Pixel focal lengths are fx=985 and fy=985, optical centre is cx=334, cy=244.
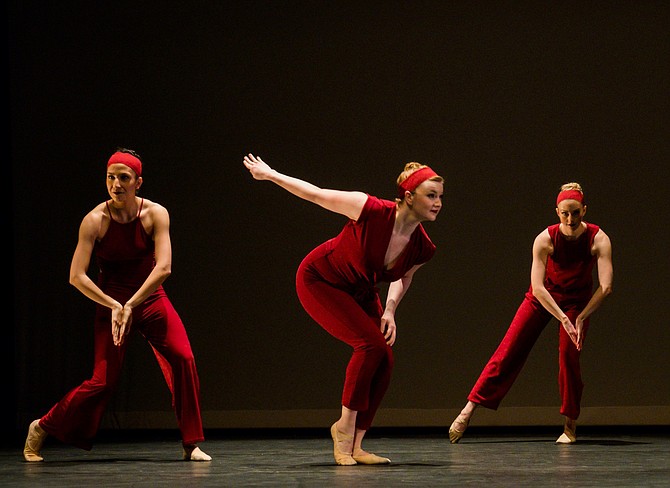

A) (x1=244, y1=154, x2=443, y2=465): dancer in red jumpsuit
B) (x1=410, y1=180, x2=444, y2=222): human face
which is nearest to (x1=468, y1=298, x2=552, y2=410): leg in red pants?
(x1=244, y1=154, x2=443, y2=465): dancer in red jumpsuit

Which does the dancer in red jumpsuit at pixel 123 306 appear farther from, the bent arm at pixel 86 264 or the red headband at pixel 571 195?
the red headband at pixel 571 195

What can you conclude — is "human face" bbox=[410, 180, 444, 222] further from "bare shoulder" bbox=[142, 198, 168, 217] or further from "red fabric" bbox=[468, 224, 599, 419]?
"red fabric" bbox=[468, 224, 599, 419]

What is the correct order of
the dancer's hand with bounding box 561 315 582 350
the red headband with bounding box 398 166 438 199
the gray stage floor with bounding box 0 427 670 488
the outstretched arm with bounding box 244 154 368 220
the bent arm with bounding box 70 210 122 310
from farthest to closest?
the dancer's hand with bounding box 561 315 582 350
the bent arm with bounding box 70 210 122 310
the red headband with bounding box 398 166 438 199
the outstretched arm with bounding box 244 154 368 220
the gray stage floor with bounding box 0 427 670 488

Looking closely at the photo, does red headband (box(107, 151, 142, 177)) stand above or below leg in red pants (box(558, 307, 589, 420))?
above

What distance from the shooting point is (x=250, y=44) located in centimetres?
582

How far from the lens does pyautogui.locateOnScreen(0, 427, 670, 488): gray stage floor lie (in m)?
3.21

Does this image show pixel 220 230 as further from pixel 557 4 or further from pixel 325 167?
pixel 557 4

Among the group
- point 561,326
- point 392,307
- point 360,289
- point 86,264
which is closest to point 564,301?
point 561,326

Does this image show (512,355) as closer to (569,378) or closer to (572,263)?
(569,378)

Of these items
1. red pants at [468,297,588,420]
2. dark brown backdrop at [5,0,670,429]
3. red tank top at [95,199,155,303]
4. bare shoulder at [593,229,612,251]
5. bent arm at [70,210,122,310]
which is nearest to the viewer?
bent arm at [70,210,122,310]

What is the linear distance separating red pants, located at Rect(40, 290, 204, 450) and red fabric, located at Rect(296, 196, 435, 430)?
1.83 feet

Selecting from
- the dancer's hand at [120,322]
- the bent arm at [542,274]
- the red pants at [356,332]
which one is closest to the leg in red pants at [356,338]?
the red pants at [356,332]

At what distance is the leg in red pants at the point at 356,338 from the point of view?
140 inches

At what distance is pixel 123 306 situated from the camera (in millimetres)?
Result: 3795
